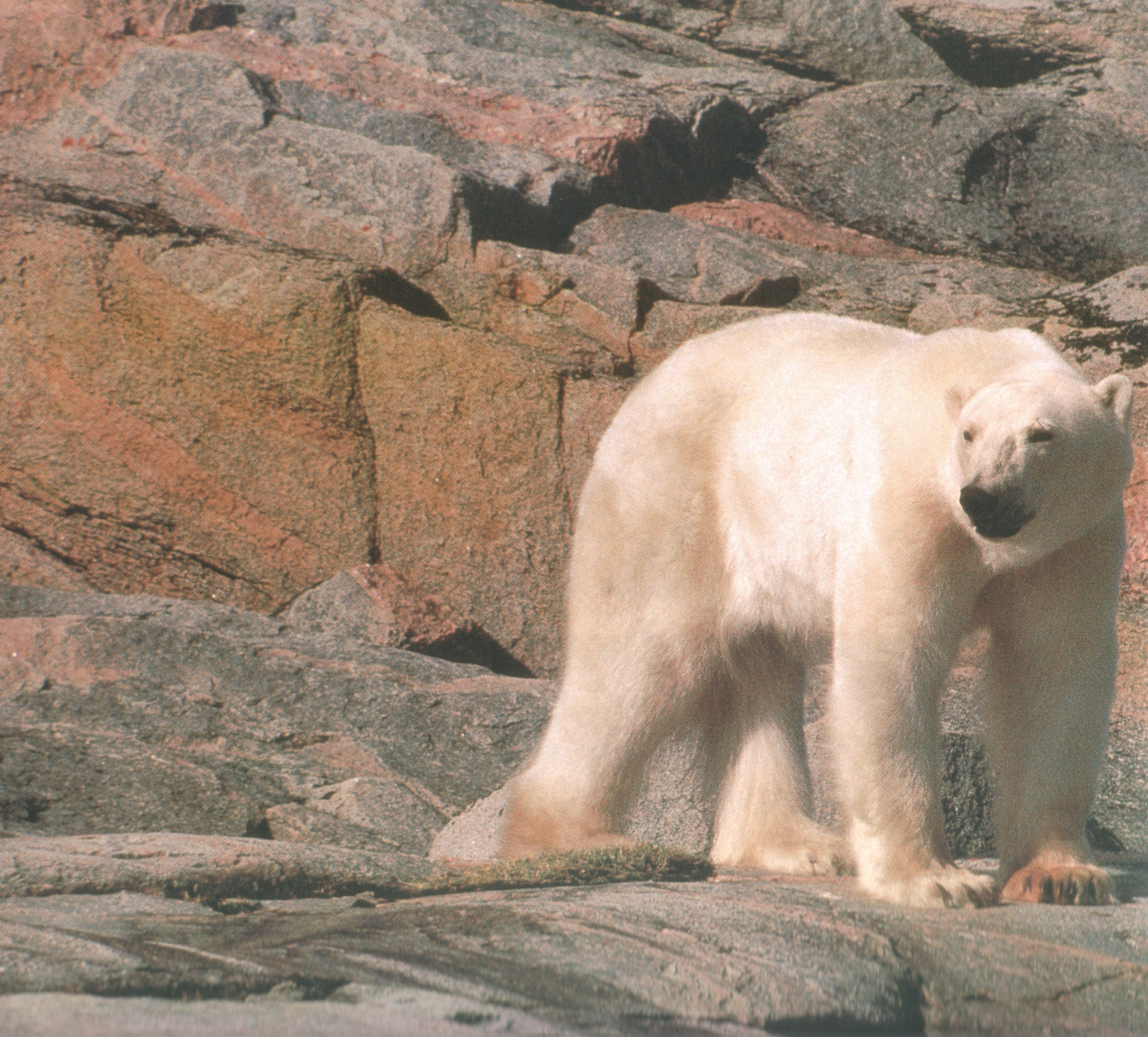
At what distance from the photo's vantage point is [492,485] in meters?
6.98

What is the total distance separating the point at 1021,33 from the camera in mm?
11430

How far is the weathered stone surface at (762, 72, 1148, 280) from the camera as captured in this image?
9.59 m

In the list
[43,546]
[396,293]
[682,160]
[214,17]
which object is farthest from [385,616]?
[214,17]

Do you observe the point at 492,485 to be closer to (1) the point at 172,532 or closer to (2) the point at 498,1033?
(1) the point at 172,532

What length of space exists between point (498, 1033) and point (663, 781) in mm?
2738

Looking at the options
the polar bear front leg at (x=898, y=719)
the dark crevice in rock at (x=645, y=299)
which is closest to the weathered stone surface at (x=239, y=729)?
the polar bear front leg at (x=898, y=719)

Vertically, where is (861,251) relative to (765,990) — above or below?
above

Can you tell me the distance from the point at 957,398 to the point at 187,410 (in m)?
5.27

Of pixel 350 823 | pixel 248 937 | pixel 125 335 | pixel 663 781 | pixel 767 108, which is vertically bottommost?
pixel 350 823

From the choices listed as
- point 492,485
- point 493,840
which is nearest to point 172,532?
point 492,485

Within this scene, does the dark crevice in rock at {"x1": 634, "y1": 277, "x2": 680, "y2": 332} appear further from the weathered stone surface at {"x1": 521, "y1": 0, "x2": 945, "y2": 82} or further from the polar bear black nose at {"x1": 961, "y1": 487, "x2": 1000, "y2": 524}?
the weathered stone surface at {"x1": 521, "y1": 0, "x2": 945, "y2": 82}

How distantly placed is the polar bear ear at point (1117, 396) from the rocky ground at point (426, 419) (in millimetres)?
1112

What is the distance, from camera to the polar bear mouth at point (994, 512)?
258 cm

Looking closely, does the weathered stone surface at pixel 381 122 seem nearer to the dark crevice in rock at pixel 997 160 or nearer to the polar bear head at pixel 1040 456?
the dark crevice in rock at pixel 997 160
